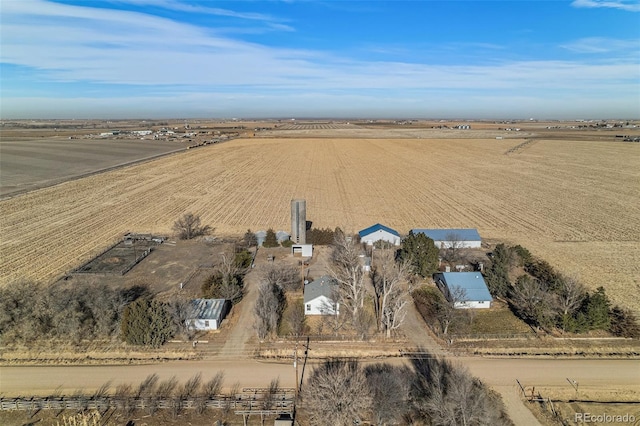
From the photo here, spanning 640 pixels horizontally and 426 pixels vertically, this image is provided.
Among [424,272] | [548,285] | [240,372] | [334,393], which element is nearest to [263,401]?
[240,372]

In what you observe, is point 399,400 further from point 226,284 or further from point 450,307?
point 226,284

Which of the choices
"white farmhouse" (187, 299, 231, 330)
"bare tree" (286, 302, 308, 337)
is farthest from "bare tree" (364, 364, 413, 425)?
"white farmhouse" (187, 299, 231, 330)

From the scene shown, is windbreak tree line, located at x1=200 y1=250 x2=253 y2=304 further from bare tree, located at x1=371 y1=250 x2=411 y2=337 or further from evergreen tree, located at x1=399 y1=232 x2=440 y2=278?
evergreen tree, located at x1=399 y1=232 x2=440 y2=278

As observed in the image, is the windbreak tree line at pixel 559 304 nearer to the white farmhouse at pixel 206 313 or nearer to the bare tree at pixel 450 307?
the bare tree at pixel 450 307

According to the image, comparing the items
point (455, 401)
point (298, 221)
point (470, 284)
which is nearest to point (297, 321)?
point (455, 401)

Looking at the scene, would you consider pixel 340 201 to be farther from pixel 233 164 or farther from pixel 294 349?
pixel 233 164

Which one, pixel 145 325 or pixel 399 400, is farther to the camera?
pixel 145 325

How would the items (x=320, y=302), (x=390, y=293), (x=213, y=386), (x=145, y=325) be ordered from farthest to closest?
(x=390, y=293)
(x=320, y=302)
(x=145, y=325)
(x=213, y=386)
